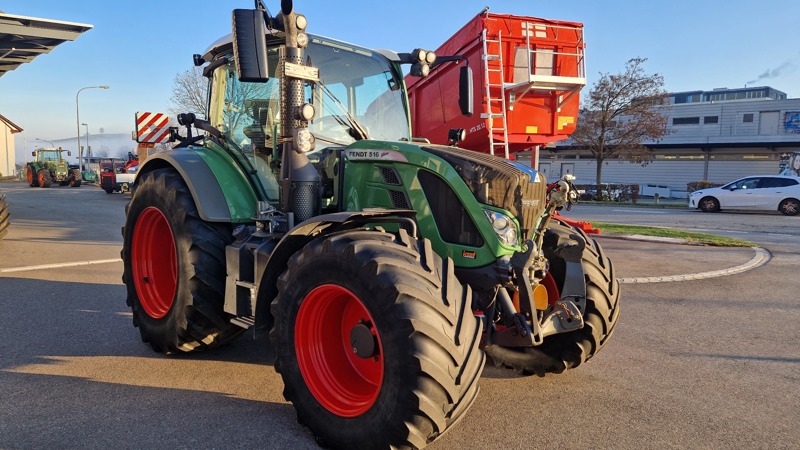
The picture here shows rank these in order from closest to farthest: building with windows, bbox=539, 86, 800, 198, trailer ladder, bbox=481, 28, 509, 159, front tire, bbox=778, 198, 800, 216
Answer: trailer ladder, bbox=481, 28, 509, 159
front tire, bbox=778, 198, 800, 216
building with windows, bbox=539, 86, 800, 198

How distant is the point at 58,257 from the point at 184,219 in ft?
20.9

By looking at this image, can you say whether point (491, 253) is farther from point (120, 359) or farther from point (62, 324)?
point (62, 324)

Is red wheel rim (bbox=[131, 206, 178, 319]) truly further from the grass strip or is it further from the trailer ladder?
the grass strip

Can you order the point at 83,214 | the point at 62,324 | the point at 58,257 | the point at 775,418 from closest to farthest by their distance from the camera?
the point at 775,418
the point at 62,324
the point at 58,257
the point at 83,214

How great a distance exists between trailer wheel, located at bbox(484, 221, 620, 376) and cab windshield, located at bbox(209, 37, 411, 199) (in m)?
1.62

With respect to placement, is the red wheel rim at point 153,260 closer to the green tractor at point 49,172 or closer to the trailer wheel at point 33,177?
the green tractor at point 49,172

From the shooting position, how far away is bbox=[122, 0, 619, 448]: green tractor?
275 cm

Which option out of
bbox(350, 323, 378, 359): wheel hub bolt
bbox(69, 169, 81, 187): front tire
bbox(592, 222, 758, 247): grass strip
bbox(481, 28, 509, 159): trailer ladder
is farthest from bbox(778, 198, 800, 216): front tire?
bbox(69, 169, 81, 187): front tire

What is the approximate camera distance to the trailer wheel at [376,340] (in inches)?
104

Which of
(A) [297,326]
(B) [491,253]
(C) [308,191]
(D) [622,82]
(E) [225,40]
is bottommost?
(A) [297,326]

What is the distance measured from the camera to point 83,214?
17125 millimetres

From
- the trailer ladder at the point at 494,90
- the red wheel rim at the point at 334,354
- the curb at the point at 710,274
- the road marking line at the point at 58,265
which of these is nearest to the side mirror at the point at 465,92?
the red wheel rim at the point at 334,354

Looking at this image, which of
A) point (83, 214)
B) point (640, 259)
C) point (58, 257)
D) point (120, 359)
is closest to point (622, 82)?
point (640, 259)

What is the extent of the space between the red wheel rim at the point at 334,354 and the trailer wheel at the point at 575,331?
3.46ft
